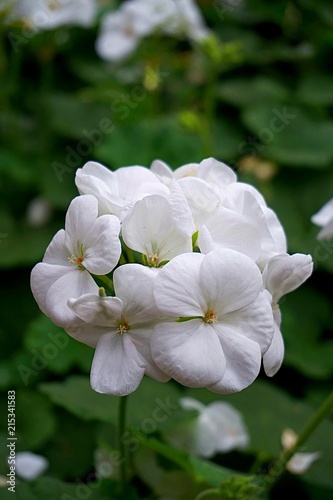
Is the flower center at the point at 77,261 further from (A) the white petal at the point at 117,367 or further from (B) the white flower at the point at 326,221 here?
(B) the white flower at the point at 326,221

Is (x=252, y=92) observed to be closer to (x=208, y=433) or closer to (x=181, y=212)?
(x=208, y=433)

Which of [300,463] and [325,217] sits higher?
[325,217]

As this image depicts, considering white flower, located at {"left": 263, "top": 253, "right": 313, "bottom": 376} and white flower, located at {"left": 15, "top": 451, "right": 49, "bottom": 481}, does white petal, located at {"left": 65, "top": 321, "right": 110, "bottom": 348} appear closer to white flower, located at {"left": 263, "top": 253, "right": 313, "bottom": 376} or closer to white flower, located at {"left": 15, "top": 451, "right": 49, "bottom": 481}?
white flower, located at {"left": 263, "top": 253, "right": 313, "bottom": 376}

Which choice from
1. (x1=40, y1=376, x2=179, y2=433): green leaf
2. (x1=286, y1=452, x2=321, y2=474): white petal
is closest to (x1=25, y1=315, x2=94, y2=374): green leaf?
(x1=40, y1=376, x2=179, y2=433): green leaf

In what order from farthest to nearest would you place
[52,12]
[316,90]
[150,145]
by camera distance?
1. [316,90]
2. [52,12]
3. [150,145]

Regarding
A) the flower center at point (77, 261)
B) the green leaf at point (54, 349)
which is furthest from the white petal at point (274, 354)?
the green leaf at point (54, 349)

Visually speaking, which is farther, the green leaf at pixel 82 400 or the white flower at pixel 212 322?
the green leaf at pixel 82 400

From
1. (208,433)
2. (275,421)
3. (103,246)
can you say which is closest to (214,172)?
(103,246)
